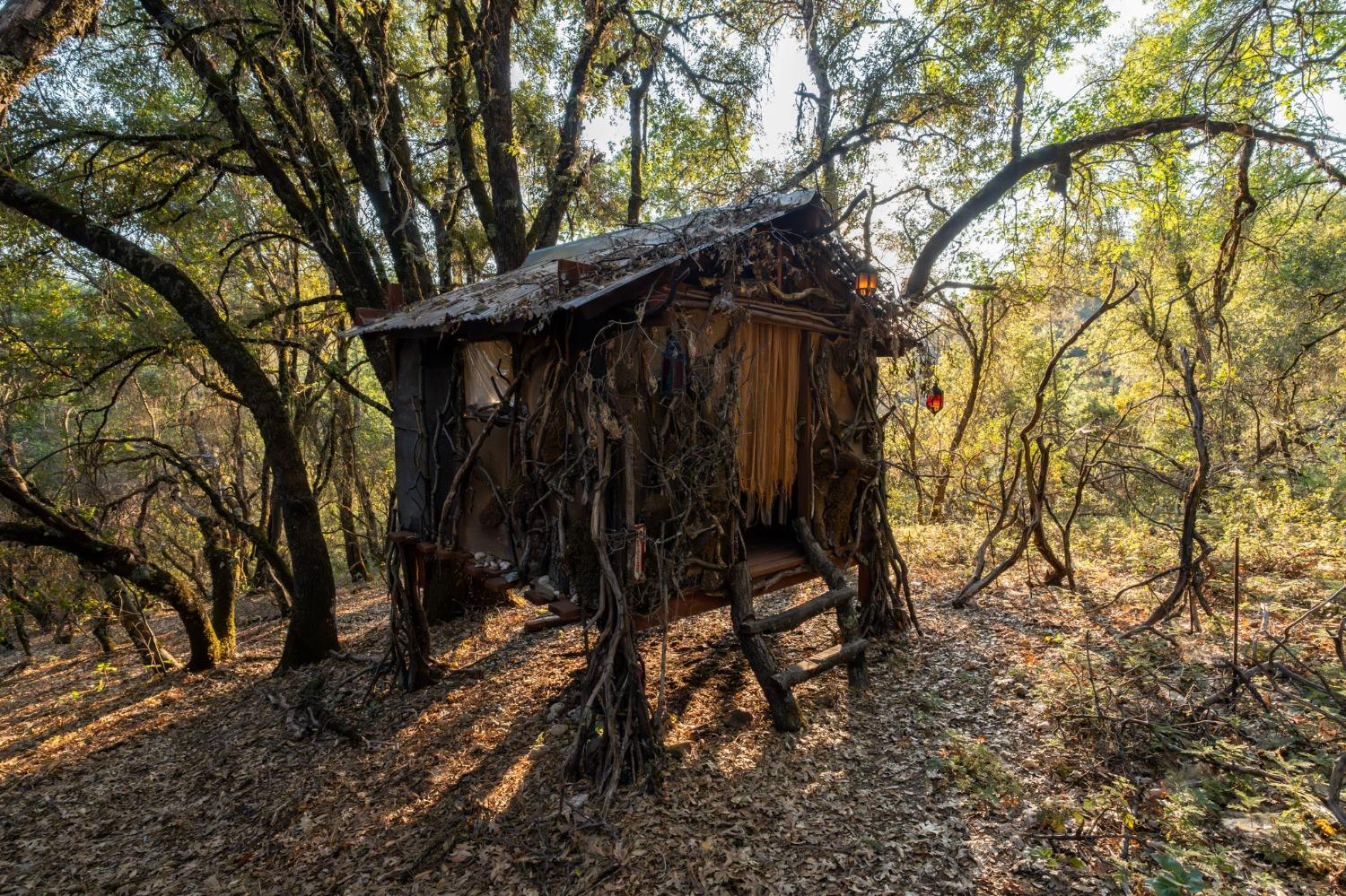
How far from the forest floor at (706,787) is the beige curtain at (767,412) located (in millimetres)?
2327

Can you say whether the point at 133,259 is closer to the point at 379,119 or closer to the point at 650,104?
the point at 379,119

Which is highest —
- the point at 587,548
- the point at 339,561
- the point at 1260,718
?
the point at 587,548

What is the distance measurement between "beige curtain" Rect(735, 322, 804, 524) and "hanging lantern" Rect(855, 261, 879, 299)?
0.87 metres

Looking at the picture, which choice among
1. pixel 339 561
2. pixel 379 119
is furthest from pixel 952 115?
pixel 339 561

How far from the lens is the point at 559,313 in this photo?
511 cm

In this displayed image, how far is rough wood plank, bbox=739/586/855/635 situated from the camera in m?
5.70

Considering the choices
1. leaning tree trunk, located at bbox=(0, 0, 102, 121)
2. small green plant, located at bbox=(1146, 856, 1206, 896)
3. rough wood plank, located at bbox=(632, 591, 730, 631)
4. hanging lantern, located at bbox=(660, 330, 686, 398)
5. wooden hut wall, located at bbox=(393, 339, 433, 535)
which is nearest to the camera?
small green plant, located at bbox=(1146, 856, 1206, 896)

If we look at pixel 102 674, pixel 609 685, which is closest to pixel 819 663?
pixel 609 685

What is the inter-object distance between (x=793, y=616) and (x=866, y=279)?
12.5 ft

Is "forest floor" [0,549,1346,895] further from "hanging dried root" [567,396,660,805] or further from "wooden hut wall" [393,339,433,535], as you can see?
"wooden hut wall" [393,339,433,535]

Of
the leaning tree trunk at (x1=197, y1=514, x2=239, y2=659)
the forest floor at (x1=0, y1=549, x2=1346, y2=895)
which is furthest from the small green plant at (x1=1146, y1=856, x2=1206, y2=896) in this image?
the leaning tree trunk at (x1=197, y1=514, x2=239, y2=659)

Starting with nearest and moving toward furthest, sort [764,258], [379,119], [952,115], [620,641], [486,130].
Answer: [620,641]
[764,258]
[379,119]
[486,130]
[952,115]

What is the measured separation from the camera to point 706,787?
16.2 ft

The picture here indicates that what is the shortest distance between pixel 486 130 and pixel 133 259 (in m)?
5.17
